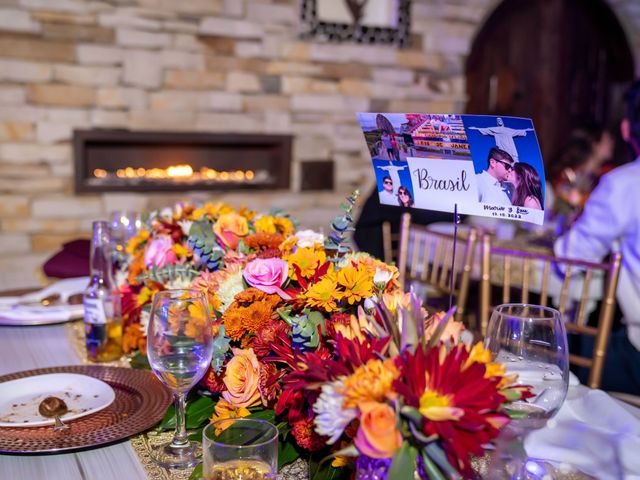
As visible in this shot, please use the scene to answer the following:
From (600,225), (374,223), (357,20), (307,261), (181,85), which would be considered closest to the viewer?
(307,261)

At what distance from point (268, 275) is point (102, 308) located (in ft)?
1.59

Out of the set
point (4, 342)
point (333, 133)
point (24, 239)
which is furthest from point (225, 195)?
point (4, 342)

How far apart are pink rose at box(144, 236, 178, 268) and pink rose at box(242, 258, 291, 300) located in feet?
1.17

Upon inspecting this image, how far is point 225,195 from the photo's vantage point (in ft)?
13.8

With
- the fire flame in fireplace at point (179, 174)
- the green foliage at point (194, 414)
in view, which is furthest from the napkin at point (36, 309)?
the fire flame in fireplace at point (179, 174)

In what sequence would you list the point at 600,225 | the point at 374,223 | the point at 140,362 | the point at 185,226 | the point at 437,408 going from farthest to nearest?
1. the point at 374,223
2. the point at 600,225
3. the point at 185,226
4. the point at 140,362
5. the point at 437,408

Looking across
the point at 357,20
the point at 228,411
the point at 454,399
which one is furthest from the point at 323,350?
the point at 357,20

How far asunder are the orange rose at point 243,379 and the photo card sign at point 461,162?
33 cm

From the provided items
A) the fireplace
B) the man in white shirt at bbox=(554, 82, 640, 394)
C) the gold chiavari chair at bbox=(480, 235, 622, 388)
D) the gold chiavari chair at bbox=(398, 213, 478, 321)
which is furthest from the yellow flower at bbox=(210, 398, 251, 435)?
the fireplace

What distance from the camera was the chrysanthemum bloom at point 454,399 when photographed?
0.65m

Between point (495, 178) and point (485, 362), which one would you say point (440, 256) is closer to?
point (495, 178)

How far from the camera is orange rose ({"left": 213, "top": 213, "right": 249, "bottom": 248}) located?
1.29m

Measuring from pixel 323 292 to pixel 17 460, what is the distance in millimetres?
444

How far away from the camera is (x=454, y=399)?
2.16ft
